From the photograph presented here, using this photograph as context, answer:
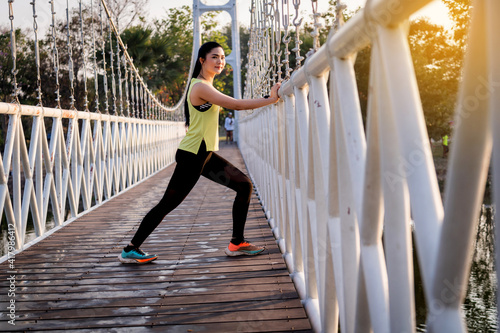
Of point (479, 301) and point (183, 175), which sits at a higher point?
point (183, 175)

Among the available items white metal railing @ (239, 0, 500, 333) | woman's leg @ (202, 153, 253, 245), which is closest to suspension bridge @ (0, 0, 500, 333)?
white metal railing @ (239, 0, 500, 333)

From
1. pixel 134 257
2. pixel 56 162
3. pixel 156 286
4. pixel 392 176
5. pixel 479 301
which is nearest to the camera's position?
pixel 392 176

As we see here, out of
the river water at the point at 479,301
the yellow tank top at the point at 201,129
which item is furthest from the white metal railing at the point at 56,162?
the river water at the point at 479,301

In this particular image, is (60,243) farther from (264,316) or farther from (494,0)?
(494,0)

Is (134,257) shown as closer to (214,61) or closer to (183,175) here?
(183,175)

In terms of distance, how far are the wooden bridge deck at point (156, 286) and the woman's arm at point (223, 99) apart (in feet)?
2.49

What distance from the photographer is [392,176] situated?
996 mm

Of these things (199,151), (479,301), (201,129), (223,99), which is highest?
(223,99)

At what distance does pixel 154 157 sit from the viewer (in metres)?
11.2

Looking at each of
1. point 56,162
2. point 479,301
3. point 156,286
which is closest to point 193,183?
point 156,286

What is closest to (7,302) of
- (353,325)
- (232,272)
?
(232,272)

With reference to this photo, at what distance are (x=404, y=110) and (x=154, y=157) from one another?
1047cm

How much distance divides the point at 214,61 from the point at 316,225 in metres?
1.34

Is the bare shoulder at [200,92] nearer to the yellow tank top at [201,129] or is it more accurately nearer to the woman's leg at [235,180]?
the yellow tank top at [201,129]
